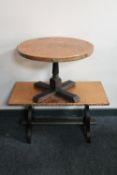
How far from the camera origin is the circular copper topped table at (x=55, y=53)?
4.96 ft

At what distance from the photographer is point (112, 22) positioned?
1884 millimetres

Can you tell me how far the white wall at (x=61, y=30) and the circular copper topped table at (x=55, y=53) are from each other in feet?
0.40

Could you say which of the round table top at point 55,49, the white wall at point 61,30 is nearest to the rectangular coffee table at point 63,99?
the white wall at point 61,30

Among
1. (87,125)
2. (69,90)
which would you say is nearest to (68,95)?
(69,90)

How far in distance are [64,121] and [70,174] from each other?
0.55m

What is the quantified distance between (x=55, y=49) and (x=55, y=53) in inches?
3.2

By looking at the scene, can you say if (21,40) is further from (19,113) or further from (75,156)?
(75,156)

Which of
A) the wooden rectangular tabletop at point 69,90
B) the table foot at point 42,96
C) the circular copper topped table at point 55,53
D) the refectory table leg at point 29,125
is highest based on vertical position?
the circular copper topped table at point 55,53

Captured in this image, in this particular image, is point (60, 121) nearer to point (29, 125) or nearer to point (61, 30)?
point (29, 125)

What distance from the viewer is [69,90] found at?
76.5 inches

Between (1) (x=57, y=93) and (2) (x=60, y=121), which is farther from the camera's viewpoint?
(2) (x=60, y=121)

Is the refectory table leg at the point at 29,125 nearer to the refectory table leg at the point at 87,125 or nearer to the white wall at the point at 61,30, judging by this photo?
the white wall at the point at 61,30

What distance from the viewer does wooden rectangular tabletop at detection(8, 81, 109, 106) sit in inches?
70.2

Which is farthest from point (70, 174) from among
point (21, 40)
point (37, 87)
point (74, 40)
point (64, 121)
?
point (21, 40)
